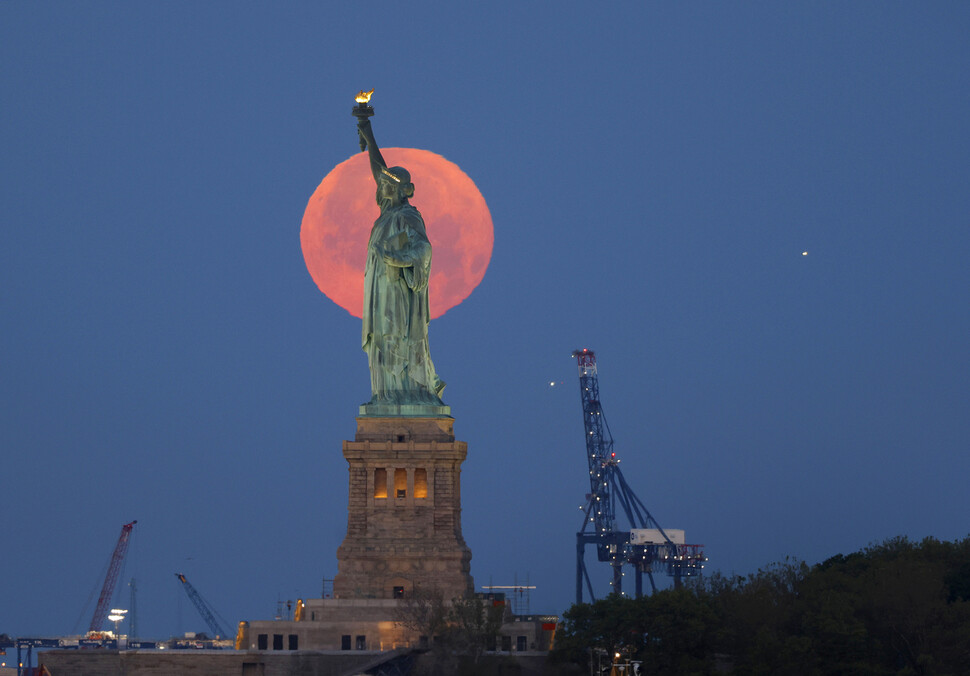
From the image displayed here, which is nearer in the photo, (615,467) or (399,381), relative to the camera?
(399,381)

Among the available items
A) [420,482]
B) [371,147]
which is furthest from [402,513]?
[371,147]

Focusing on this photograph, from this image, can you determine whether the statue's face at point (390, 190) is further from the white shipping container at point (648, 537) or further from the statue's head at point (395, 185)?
the white shipping container at point (648, 537)

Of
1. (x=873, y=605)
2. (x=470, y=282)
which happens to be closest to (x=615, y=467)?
(x=470, y=282)

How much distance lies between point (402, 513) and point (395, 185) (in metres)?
19.0

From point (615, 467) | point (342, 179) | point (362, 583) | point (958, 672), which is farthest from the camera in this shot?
point (615, 467)

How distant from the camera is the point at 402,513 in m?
103

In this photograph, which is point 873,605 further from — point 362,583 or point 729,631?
point 362,583

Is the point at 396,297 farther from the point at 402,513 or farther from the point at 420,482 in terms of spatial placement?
the point at 402,513

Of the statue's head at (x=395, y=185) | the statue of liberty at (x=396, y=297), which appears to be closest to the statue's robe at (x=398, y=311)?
the statue of liberty at (x=396, y=297)

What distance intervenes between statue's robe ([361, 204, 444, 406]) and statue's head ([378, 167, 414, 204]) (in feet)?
2.31

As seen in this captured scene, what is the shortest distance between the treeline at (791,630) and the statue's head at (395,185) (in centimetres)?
2679

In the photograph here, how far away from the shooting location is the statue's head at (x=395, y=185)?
348ft

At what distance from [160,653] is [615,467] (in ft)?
317

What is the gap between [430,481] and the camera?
103m
